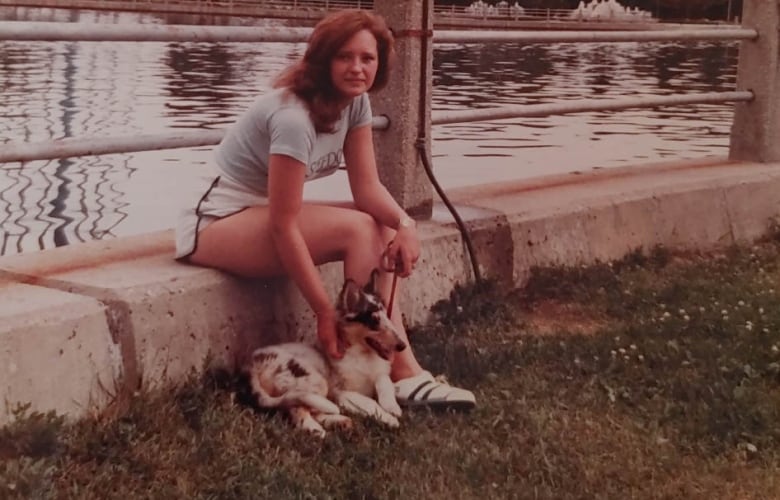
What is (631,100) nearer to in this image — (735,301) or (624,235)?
(624,235)

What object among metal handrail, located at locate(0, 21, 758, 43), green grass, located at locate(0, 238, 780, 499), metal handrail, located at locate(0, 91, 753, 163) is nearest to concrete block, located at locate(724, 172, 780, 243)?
metal handrail, located at locate(0, 21, 758, 43)

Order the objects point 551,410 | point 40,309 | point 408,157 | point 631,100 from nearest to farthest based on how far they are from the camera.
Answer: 1. point 40,309
2. point 551,410
3. point 408,157
4. point 631,100

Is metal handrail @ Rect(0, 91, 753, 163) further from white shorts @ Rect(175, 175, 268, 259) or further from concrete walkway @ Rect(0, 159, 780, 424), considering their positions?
concrete walkway @ Rect(0, 159, 780, 424)

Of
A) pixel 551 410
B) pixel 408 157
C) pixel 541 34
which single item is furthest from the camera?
pixel 541 34

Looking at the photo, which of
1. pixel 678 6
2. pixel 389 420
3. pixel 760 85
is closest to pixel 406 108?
pixel 389 420

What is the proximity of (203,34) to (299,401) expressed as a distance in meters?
1.39

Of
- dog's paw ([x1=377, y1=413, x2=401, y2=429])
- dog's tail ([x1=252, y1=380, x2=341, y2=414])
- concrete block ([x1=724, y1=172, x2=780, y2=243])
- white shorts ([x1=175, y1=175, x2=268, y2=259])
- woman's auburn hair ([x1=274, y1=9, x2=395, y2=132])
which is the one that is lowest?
dog's paw ([x1=377, y1=413, x2=401, y2=429])

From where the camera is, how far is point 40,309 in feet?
12.1

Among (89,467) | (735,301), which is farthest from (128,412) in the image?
(735,301)

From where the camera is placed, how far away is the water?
9000mm

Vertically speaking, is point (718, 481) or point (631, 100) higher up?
point (631, 100)

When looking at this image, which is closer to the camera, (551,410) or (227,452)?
(227,452)

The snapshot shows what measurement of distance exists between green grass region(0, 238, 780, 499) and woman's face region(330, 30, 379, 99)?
1038 millimetres

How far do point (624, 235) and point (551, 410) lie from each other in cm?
220
